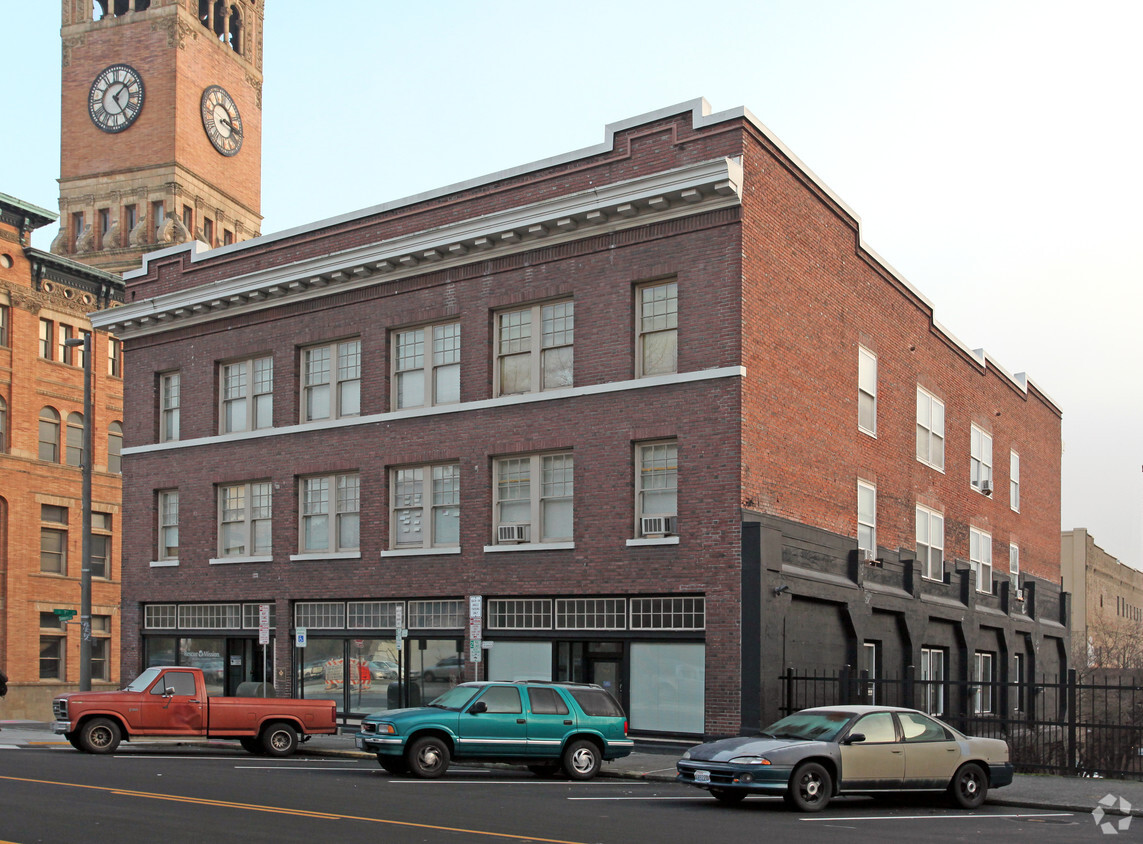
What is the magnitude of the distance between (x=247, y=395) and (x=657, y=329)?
12668 mm

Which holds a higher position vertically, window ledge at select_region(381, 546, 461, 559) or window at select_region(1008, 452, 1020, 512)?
window at select_region(1008, 452, 1020, 512)

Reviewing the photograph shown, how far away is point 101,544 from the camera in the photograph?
59.3m

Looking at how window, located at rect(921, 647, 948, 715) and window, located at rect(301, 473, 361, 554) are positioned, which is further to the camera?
window, located at rect(921, 647, 948, 715)

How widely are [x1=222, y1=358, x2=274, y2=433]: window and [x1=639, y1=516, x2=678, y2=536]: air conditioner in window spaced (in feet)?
38.8

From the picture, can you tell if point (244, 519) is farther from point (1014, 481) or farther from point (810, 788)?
point (1014, 481)

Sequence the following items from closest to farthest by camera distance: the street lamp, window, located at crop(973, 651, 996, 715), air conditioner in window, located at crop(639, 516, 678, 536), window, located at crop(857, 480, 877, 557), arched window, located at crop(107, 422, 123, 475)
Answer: air conditioner in window, located at crop(639, 516, 678, 536), window, located at crop(857, 480, 877, 557), the street lamp, window, located at crop(973, 651, 996, 715), arched window, located at crop(107, 422, 123, 475)

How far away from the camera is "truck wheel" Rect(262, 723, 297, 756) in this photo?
2398 centimetres

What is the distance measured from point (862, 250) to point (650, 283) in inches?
274

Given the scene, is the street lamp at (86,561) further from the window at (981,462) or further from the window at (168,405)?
the window at (981,462)

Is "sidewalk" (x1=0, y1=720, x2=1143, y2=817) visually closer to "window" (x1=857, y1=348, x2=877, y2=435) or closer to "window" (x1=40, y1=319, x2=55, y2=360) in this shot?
"window" (x1=857, y1=348, x2=877, y2=435)

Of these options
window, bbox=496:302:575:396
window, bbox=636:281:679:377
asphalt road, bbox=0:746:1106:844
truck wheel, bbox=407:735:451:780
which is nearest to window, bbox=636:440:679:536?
window, bbox=636:281:679:377

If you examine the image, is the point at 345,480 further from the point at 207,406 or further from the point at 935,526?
the point at 935,526

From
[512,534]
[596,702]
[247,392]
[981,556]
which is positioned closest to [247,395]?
[247,392]

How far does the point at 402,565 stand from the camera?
2972 centimetres
